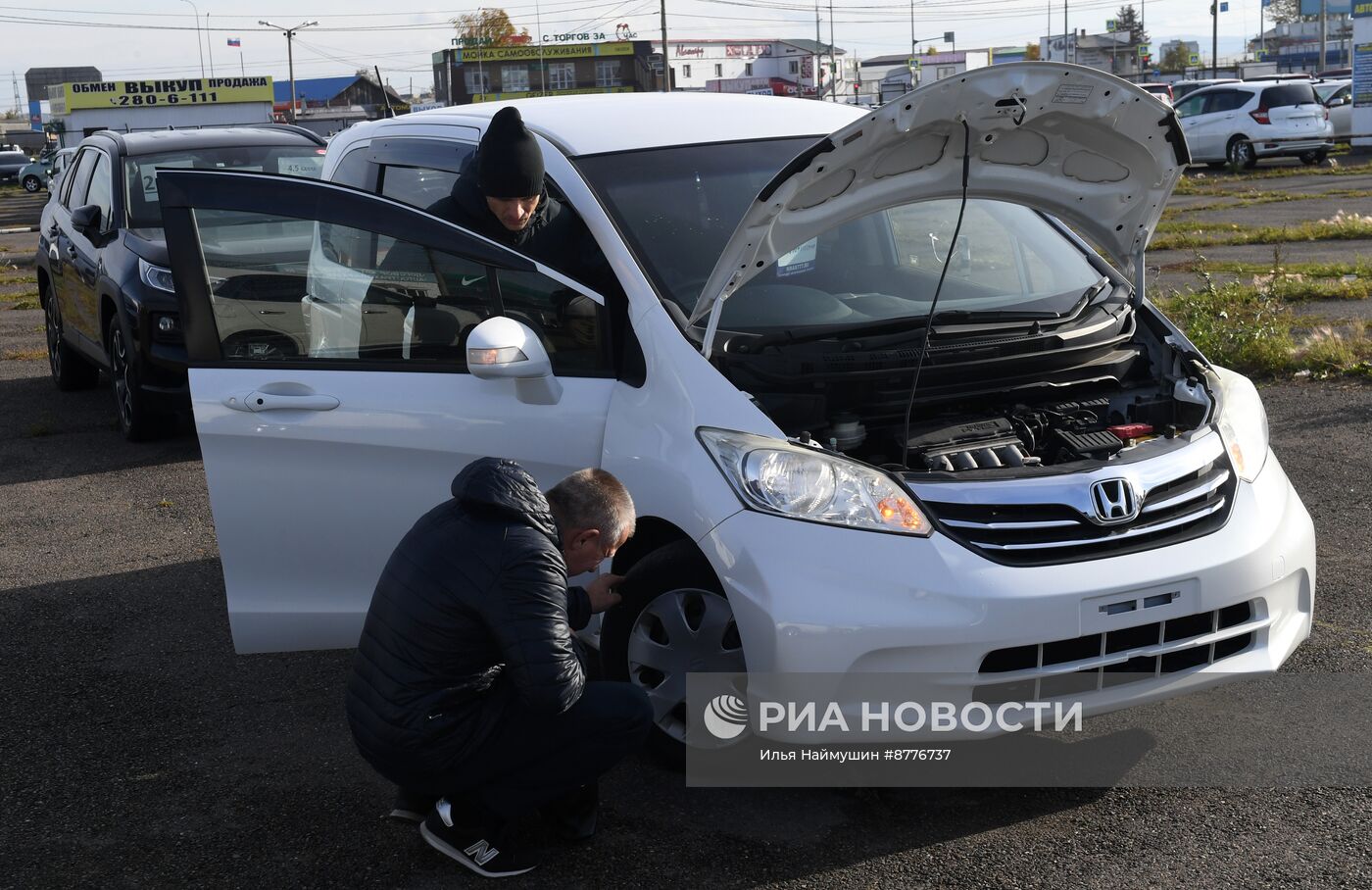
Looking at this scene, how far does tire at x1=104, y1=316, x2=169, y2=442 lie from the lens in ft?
26.8

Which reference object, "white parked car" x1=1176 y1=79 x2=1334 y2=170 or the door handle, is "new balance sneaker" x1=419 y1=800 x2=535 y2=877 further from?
"white parked car" x1=1176 y1=79 x2=1334 y2=170

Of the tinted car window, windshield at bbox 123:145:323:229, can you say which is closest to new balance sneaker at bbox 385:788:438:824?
windshield at bbox 123:145:323:229

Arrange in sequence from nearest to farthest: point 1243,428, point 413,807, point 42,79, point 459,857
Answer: point 459,857
point 413,807
point 1243,428
point 42,79

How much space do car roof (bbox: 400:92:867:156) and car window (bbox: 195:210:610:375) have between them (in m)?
0.66

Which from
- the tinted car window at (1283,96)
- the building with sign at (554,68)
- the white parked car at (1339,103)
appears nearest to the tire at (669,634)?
the tinted car window at (1283,96)

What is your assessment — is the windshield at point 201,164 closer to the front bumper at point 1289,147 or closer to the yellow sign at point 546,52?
the front bumper at point 1289,147

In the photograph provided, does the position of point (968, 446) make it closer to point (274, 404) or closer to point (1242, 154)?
point (274, 404)

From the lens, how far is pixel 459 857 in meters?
3.43

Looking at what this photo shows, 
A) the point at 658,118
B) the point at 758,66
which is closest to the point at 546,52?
the point at 758,66

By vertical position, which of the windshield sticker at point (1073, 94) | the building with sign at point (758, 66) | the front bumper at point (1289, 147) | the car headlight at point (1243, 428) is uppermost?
the building with sign at point (758, 66)

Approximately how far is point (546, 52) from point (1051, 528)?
9297 centimetres

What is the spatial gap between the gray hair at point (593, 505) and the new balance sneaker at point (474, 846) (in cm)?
80

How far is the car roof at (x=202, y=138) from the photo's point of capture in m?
9.30

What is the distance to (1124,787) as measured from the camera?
12.3 ft
